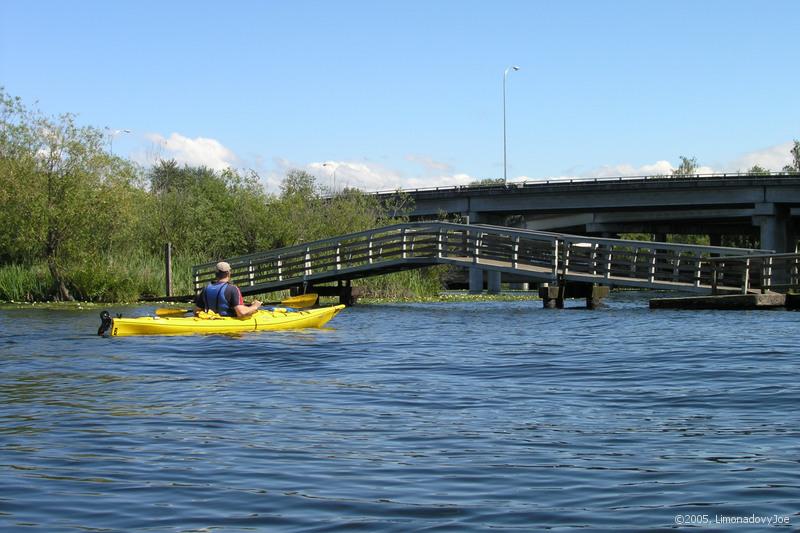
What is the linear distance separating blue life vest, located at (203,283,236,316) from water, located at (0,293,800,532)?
211 centimetres

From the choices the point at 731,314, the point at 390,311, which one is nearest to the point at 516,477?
the point at 731,314

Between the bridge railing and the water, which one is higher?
the bridge railing

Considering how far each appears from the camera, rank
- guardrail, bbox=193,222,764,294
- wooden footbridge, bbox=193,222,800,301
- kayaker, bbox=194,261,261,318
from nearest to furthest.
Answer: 1. kayaker, bbox=194,261,261,318
2. wooden footbridge, bbox=193,222,800,301
3. guardrail, bbox=193,222,764,294

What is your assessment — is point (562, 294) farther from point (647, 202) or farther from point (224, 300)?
point (647, 202)

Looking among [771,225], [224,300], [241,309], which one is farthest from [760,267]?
[771,225]

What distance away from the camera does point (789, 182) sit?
57812 mm

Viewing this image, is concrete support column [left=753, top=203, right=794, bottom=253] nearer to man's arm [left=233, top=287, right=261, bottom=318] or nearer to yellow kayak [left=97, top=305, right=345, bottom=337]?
yellow kayak [left=97, top=305, right=345, bottom=337]

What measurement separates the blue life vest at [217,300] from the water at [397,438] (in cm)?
211

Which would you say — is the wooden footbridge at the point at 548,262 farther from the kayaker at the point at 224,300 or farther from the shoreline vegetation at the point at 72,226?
the kayaker at the point at 224,300

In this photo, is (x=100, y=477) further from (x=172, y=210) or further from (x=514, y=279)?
(x=514, y=279)

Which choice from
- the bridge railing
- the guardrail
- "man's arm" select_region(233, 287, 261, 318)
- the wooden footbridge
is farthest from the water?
the guardrail

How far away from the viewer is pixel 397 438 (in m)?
8.78

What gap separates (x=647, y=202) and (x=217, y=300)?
4817cm

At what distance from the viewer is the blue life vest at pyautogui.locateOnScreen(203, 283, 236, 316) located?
19328mm
